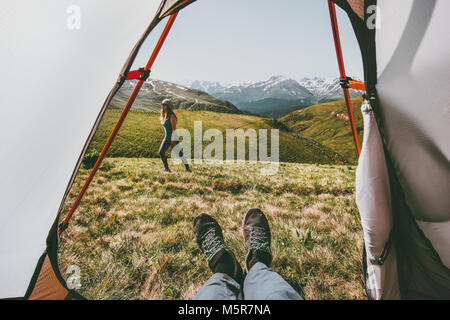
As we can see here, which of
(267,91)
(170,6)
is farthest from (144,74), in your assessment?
(267,91)

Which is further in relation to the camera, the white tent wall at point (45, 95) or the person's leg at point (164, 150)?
the person's leg at point (164, 150)

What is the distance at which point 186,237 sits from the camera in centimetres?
227

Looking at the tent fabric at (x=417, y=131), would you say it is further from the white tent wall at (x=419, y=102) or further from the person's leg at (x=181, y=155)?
the person's leg at (x=181, y=155)

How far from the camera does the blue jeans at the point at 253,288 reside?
1352 millimetres

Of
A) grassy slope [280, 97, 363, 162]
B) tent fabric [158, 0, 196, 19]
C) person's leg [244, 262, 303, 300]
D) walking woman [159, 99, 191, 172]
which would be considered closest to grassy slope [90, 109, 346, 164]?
walking woman [159, 99, 191, 172]

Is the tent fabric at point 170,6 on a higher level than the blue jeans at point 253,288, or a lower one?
higher

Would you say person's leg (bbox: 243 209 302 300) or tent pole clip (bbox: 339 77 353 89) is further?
tent pole clip (bbox: 339 77 353 89)

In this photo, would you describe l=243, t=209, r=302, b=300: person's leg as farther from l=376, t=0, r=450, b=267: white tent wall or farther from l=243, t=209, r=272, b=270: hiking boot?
l=376, t=0, r=450, b=267: white tent wall

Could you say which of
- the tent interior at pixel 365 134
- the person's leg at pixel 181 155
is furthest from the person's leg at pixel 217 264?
the person's leg at pixel 181 155

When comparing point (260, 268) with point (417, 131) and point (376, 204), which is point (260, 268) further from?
point (417, 131)

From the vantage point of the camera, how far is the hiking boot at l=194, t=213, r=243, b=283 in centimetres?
174

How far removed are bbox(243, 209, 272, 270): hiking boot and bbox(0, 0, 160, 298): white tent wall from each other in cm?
164
